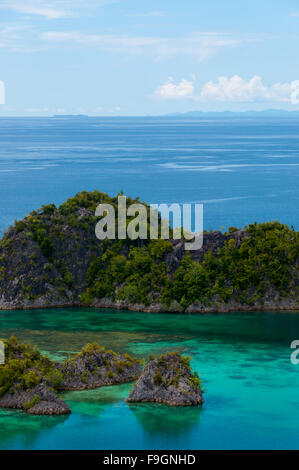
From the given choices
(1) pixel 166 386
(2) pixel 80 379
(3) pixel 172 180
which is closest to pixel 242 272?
(2) pixel 80 379

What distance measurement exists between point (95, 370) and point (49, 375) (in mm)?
2800

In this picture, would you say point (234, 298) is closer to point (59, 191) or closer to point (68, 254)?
point (68, 254)

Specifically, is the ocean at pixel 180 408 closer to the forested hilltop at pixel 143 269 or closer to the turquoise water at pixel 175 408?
the turquoise water at pixel 175 408

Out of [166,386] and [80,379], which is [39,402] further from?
[166,386]

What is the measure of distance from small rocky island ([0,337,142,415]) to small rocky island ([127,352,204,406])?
283 centimetres

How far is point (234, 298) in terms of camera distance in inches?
2224

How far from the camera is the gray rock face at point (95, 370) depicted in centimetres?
3703

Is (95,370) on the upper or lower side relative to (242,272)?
lower

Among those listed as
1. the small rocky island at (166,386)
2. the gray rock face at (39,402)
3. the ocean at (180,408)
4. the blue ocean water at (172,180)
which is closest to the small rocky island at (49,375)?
the gray rock face at (39,402)

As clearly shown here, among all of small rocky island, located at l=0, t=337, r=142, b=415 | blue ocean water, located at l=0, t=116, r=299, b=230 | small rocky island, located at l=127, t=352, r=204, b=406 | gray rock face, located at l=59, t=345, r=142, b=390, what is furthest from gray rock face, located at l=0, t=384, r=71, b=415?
blue ocean water, located at l=0, t=116, r=299, b=230

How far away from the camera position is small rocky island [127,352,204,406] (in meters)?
34.9

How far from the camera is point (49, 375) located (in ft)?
117

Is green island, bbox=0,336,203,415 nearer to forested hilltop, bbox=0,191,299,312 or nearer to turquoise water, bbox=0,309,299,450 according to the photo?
turquoise water, bbox=0,309,299,450

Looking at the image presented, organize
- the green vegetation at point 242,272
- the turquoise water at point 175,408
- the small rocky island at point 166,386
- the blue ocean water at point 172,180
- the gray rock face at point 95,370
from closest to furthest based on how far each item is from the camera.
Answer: the turquoise water at point 175,408 < the small rocky island at point 166,386 < the gray rock face at point 95,370 < the green vegetation at point 242,272 < the blue ocean water at point 172,180
